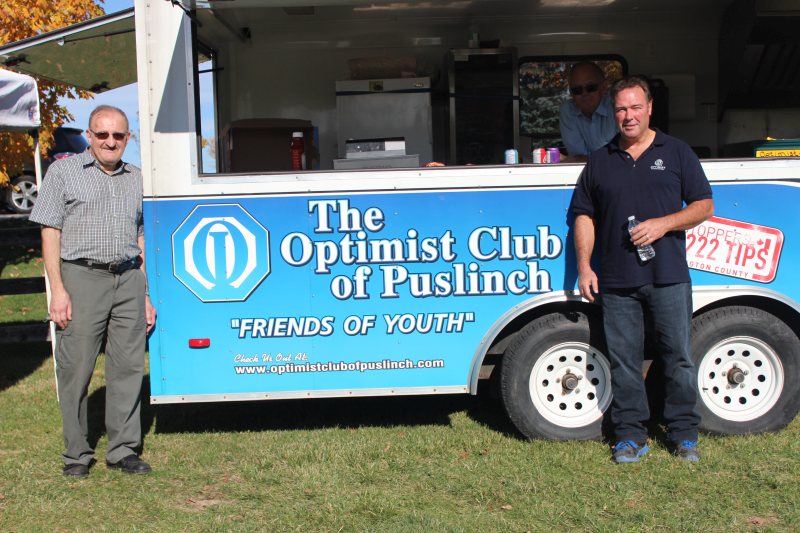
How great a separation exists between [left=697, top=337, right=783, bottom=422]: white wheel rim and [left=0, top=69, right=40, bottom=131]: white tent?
5072mm

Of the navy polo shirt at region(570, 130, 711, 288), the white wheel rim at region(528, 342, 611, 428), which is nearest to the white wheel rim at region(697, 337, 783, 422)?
the white wheel rim at region(528, 342, 611, 428)

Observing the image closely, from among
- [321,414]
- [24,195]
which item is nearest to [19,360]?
[321,414]

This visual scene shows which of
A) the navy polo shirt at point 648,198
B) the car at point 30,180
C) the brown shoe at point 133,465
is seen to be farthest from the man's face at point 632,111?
the car at point 30,180

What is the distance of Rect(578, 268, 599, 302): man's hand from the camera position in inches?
171

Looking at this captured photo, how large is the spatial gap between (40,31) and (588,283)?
23.1ft

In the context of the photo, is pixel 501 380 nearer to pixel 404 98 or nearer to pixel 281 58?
pixel 404 98

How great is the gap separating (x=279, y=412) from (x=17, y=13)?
18.8 ft

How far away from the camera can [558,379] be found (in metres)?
4.65

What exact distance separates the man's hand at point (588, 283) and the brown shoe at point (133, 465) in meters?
2.59

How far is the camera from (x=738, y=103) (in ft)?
21.2

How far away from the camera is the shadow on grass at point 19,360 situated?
6988 mm

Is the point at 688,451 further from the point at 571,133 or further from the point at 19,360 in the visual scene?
the point at 19,360

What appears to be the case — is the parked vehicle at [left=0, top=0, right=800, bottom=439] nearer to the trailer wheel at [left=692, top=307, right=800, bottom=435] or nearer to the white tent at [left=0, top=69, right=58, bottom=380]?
the trailer wheel at [left=692, top=307, right=800, bottom=435]

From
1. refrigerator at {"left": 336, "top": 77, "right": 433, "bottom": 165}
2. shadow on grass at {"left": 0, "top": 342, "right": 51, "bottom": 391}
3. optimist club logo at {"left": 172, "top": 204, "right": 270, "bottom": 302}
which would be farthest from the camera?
shadow on grass at {"left": 0, "top": 342, "right": 51, "bottom": 391}
